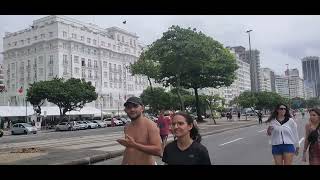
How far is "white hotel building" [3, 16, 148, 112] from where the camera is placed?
6481 centimetres

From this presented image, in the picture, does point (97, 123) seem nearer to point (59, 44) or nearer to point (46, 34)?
point (46, 34)

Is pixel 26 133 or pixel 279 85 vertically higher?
pixel 279 85

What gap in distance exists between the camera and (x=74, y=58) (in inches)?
3260

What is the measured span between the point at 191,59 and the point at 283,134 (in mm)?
38951

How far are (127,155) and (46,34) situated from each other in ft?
193

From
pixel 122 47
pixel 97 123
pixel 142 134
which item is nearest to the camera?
pixel 142 134

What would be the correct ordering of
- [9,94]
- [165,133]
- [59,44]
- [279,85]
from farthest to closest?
[279,85] < [9,94] < [59,44] < [165,133]

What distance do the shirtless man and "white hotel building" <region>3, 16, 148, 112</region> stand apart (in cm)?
5459

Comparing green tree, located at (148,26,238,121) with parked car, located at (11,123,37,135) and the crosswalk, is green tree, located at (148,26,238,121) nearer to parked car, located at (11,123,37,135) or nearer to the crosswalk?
parked car, located at (11,123,37,135)

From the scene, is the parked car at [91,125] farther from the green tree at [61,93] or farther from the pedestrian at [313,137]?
the pedestrian at [313,137]
